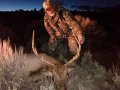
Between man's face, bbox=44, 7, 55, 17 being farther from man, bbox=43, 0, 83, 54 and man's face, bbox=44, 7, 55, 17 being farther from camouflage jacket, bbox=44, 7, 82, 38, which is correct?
camouflage jacket, bbox=44, 7, 82, 38

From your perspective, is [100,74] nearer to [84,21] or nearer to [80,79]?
[80,79]

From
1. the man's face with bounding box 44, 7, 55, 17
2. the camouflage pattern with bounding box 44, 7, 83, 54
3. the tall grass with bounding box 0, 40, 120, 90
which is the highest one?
the man's face with bounding box 44, 7, 55, 17

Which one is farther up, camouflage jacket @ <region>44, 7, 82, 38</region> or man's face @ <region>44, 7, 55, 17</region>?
man's face @ <region>44, 7, 55, 17</region>

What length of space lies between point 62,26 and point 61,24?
0.22 feet

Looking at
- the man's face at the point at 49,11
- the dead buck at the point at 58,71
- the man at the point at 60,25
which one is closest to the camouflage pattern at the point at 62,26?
the man at the point at 60,25

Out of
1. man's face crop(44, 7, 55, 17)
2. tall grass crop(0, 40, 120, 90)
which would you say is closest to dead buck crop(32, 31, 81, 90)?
tall grass crop(0, 40, 120, 90)

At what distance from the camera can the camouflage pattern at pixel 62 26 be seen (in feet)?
42.6

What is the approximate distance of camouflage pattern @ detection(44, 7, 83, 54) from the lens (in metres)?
13.0

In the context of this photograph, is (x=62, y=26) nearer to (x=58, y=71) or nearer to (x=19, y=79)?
(x=58, y=71)

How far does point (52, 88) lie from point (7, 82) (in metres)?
0.98

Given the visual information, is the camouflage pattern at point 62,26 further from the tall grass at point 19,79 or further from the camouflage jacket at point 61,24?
the tall grass at point 19,79

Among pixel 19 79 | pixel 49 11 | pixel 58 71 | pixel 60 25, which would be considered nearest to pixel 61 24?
pixel 60 25

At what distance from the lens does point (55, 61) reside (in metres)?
10.3

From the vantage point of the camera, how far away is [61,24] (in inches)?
518
